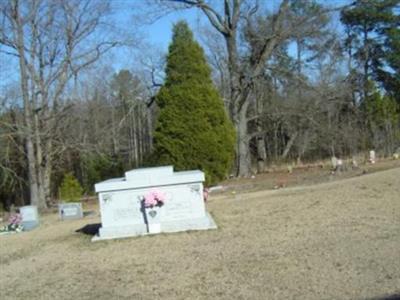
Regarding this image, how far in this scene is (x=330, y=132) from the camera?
29.8 meters

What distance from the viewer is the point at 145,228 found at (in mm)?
10266

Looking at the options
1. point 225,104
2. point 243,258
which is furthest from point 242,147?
point 243,258

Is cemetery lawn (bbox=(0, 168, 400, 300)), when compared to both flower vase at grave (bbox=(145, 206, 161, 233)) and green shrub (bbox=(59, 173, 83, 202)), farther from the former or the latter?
green shrub (bbox=(59, 173, 83, 202))

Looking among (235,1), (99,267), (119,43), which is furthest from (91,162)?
(99,267)

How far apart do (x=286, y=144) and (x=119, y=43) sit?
576 inches

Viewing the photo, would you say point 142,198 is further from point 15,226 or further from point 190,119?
point 190,119

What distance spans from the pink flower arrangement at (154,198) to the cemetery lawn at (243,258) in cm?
57

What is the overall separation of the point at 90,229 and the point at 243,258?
5.16 m

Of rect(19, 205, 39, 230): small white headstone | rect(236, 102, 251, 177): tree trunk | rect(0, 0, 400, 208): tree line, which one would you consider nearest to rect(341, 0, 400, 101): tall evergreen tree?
rect(0, 0, 400, 208): tree line

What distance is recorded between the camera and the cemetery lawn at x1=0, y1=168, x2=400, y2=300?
6113mm

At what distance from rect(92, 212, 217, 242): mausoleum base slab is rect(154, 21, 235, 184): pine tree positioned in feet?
29.6

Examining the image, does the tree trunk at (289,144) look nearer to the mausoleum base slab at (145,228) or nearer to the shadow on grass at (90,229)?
the shadow on grass at (90,229)

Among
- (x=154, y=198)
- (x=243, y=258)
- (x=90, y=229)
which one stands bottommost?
(x=243, y=258)

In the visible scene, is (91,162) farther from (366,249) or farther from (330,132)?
(366,249)
